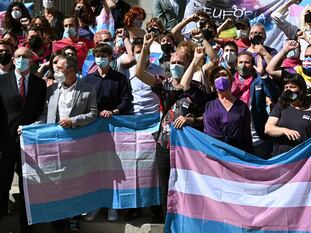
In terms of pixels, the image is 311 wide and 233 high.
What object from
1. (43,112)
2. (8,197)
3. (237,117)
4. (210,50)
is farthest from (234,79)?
(8,197)

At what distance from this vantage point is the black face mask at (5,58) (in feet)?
26.1

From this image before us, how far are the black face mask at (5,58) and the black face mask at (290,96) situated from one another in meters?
3.24

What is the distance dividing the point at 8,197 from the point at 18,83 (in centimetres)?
126

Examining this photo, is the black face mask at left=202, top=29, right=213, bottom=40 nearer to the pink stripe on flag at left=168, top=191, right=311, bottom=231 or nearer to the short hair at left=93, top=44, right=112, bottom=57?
the short hair at left=93, top=44, right=112, bottom=57

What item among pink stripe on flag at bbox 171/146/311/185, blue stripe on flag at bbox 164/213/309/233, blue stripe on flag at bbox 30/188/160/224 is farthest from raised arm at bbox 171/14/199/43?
blue stripe on flag at bbox 164/213/309/233

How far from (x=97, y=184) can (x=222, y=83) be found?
191cm

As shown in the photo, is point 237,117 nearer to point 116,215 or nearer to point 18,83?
point 116,215

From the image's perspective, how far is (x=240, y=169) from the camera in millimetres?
6691

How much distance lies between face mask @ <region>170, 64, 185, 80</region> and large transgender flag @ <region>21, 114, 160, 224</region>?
72 centimetres

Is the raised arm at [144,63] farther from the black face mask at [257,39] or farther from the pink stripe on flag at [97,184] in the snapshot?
the black face mask at [257,39]

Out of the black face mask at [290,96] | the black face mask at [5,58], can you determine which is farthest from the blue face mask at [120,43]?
the black face mask at [290,96]

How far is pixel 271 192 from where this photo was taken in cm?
659

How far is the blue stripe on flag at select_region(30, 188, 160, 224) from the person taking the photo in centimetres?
749

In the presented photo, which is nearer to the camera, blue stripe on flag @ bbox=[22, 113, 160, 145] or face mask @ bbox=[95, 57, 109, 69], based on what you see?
blue stripe on flag @ bbox=[22, 113, 160, 145]
